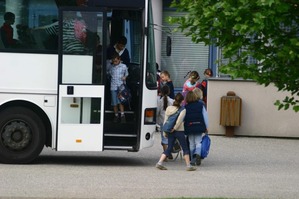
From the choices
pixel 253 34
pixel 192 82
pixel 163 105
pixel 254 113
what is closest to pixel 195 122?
pixel 163 105

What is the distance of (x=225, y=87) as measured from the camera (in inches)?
1014

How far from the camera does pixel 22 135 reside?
17.4 m

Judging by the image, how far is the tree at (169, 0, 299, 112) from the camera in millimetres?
9820

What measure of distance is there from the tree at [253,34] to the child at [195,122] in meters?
7.24

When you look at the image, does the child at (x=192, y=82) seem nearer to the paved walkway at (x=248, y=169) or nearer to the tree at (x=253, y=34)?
the paved walkway at (x=248, y=169)

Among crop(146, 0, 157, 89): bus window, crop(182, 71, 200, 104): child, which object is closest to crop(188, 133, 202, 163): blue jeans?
crop(146, 0, 157, 89): bus window

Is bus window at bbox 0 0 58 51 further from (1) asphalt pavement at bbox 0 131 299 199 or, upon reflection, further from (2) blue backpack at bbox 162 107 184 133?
(2) blue backpack at bbox 162 107 184 133

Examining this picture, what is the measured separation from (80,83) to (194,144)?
2.58 m

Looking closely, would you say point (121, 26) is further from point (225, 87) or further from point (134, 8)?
point (225, 87)

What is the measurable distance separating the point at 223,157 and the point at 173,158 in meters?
1.25

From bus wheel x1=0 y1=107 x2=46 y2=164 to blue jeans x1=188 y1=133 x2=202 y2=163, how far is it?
2859 millimetres

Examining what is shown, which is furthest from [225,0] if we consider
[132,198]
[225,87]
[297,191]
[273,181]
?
[225,87]

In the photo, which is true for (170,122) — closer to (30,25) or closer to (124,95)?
(124,95)

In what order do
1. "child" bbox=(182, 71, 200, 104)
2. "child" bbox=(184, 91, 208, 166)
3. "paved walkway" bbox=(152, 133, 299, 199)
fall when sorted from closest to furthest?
"paved walkway" bbox=(152, 133, 299, 199), "child" bbox=(184, 91, 208, 166), "child" bbox=(182, 71, 200, 104)
